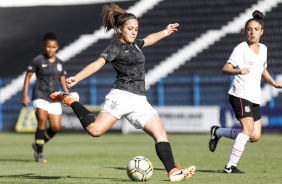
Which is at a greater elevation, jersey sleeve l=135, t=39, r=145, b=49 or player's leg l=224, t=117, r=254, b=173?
jersey sleeve l=135, t=39, r=145, b=49

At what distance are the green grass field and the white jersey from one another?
3.78ft

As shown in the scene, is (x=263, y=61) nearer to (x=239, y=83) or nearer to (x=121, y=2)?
(x=239, y=83)

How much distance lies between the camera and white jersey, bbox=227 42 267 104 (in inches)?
425

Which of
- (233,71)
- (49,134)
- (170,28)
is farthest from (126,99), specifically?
(49,134)

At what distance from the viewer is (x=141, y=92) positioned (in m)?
9.38

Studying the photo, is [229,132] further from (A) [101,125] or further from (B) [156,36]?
(A) [101,125]

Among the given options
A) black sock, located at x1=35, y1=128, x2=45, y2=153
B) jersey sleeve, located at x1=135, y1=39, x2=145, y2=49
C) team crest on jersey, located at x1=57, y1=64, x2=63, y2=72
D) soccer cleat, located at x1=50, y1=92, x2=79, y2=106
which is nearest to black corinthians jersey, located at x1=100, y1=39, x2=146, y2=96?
jersey sleeve, located at x1=135, y1=39, x2=145, y2=49

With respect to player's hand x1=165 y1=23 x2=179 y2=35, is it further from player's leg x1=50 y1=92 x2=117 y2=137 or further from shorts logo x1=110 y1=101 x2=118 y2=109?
player's leg x1=50 y1=92 x2=117 y2=137

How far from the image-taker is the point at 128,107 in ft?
30.3

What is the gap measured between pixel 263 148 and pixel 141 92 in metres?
8.41

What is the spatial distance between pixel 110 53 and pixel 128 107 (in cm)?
70

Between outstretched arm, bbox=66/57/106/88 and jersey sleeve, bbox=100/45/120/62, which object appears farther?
jersey sleeve, bbox=100/45/120/62

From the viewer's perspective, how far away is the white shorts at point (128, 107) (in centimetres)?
Answer: 921

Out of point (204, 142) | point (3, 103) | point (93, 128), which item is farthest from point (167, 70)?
point (93, 128)
